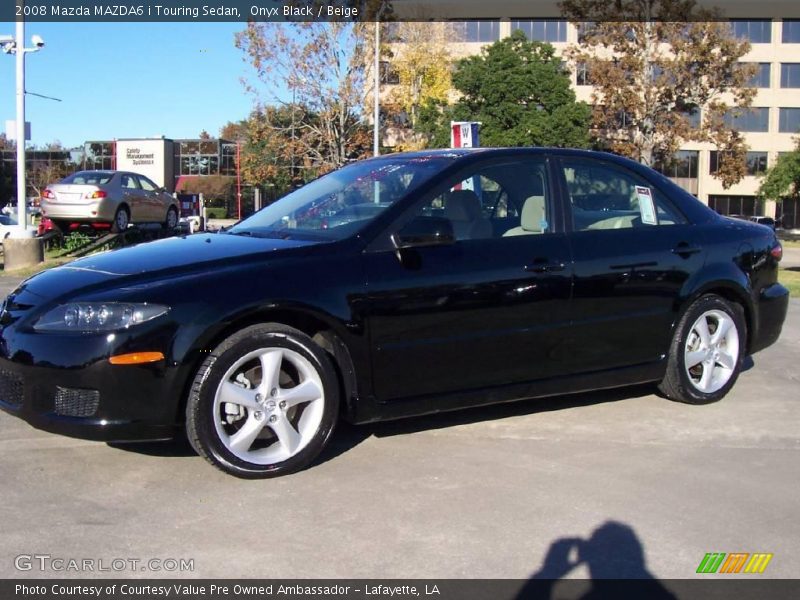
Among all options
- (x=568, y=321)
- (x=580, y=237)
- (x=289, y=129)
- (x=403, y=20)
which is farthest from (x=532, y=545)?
(x=403, y=20)

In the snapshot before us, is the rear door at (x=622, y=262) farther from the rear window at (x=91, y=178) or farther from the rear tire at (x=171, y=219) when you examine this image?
the rear tire at (x=171, y=219)

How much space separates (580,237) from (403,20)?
39.5 m

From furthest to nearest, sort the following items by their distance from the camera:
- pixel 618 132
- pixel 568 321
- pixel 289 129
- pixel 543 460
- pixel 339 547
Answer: pixel 618 132, pixel 289 129, pixel 568 321, pixel 543 460, pixel 339 547

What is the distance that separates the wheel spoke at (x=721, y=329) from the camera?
18.2ft

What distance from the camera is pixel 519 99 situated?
1842 inches

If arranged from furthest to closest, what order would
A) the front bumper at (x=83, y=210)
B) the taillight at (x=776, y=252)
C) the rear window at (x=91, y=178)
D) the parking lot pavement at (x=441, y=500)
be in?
the rear window at (x=91, y=178) → the front bumper at (x=83, y=210) → the taillight at (x=776, y=252) → the parking lot pavement at (x=441, y=500)

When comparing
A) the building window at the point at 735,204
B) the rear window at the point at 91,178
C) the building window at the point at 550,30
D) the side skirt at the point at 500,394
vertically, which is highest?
the building window at the point at 550,30

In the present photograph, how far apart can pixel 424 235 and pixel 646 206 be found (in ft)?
5.89

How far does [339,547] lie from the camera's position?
3.37 metres

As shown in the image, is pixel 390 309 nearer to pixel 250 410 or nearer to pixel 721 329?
pixel 250 410

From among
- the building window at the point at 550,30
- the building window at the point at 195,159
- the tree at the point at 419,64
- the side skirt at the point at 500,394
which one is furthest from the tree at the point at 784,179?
the side skirt at the point at 500,394

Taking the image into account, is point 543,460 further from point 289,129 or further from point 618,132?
point 618,132

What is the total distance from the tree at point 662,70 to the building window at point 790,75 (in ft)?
74.7


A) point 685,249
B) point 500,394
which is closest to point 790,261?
point 685,249
